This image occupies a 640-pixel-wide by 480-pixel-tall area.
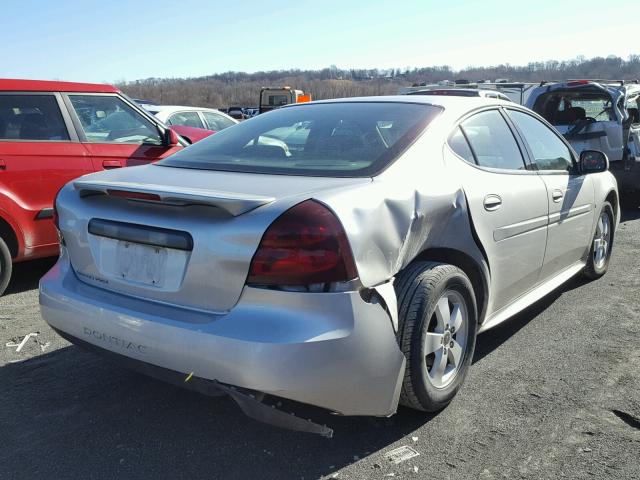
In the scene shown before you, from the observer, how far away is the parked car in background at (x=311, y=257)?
7.68ft

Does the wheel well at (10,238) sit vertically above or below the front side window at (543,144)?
below

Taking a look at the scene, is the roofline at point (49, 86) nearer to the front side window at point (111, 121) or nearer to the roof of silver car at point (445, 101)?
the front side window at point (111, 121)

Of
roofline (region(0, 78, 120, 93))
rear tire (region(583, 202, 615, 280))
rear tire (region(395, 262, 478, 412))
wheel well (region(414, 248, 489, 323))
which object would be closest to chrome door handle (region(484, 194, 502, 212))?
wheel well (region(414, 248, 489, 323))

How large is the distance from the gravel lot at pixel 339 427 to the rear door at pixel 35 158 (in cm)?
142

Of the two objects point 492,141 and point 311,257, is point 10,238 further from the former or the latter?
point 492,141

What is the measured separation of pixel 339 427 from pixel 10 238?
11.3 ft

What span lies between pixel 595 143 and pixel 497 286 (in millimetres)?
5920

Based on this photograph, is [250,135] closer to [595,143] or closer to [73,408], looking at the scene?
[73,408]

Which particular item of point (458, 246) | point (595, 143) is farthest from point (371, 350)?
point (595, 143)

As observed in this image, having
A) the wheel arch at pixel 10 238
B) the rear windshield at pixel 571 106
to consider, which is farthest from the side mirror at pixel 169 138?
the rear windshield at pixel 571 106

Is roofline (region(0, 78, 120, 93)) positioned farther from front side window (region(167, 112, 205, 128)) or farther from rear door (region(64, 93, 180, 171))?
front side window (region(167, 112, 205, 128))

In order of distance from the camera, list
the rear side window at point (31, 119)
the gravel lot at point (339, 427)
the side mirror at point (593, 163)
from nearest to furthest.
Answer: the gravel lot at point (339, 427) < the side mirror at point (593, 163) < the rear side window at point (31, 119)

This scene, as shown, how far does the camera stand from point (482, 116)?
373 centimetres

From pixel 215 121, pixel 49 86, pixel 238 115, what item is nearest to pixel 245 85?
pixel 238 115
